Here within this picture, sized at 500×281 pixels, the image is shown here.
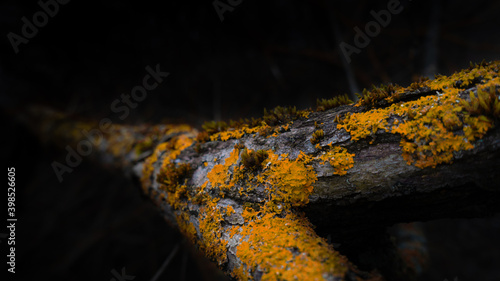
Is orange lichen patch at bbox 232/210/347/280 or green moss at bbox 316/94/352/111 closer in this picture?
orange lichen patch at bbox 232/210/347/280

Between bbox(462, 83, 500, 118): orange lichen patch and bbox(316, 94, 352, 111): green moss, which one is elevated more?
bbox(316, 94, 352, 111): green moss

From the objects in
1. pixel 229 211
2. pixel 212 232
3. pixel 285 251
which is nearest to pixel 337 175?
pixel 285 251

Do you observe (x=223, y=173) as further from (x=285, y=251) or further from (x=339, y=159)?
(x=339, y=159)

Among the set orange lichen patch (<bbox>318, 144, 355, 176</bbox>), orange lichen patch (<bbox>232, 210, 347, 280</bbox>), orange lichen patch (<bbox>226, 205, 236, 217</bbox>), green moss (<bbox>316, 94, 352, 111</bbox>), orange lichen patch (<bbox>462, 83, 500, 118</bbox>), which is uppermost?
green moss (<bbox>316, 94, 352, 111</bbox>)

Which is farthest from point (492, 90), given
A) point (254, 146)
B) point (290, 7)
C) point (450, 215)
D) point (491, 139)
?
point (290, 7)

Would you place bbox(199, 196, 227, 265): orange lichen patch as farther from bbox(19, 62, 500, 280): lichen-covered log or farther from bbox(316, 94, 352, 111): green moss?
bbox(316, 94, 352, 111): green moss

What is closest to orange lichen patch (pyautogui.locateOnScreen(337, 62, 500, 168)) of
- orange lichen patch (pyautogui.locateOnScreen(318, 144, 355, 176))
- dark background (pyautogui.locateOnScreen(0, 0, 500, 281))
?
orange lichen patch (pyautogui.locateOnScreen(318, 144, 355, 176))

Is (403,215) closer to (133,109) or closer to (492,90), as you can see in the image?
(492,90)
